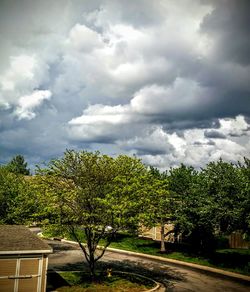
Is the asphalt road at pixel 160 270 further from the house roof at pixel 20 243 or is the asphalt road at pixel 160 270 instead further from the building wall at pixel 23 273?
the building wall at pixel 23 273

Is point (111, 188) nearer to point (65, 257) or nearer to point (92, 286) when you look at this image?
point (92, 286)

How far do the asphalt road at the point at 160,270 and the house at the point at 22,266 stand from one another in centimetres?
929

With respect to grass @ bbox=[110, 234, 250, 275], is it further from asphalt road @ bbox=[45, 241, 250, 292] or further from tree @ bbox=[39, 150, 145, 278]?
tree @ bbox=[39, 150, 145, 278]

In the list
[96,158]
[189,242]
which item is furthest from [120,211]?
[189,242]

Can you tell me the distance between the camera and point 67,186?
23.5 m

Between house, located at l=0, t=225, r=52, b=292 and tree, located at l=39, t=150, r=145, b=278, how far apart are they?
349 cm

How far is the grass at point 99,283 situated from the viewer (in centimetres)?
2233

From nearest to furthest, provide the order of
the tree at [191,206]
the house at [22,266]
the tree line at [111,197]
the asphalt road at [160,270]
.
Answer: the house at [22,266] < the tree line at [111,197] < the asphalt road at [160,270] < the tree at [191,206]

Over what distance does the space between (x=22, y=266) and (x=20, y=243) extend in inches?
56.6

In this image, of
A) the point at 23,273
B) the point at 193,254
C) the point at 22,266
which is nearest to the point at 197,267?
the point at 193,254

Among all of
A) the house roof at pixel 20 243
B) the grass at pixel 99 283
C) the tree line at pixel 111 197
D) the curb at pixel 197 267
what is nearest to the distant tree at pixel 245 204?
the tree line at pixel 111 197

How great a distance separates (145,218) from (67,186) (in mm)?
6334

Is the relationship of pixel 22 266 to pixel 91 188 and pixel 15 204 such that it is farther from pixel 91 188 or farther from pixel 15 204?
pixel 15 204

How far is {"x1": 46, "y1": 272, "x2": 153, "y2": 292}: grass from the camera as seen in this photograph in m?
22.3
